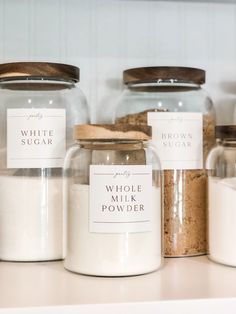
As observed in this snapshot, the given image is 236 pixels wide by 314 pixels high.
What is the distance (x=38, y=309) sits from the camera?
469 mm

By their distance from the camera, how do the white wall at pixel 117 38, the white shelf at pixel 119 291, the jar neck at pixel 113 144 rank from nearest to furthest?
the white shelf at pixel 119 291
the jar neck at pixel 113 144
the white wall at pixel 117 38

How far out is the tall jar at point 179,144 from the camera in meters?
0.67

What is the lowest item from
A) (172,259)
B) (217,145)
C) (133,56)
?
(172,259)

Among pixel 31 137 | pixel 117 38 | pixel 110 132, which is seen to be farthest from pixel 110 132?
pixel 117 38

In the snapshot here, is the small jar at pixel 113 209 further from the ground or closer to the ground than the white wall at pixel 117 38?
closer to the ground

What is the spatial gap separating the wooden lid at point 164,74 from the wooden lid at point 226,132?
0.09 meters

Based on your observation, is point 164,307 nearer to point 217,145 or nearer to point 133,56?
point 217,145

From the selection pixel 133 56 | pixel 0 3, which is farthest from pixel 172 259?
pixel 0 3

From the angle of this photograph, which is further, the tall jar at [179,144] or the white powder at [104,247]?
the tall jar at [179,144]

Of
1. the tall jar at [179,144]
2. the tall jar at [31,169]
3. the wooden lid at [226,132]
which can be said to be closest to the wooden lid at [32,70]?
the tall jar at [31,169]

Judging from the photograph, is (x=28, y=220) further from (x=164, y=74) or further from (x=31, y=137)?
(x=164, y=74)

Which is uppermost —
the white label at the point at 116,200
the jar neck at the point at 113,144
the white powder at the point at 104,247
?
the jar neck at the point at 113,144

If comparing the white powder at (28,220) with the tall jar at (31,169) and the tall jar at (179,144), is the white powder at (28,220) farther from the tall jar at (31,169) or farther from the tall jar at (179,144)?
the tall jar at (179,144)

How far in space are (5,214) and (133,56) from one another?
0.33m
